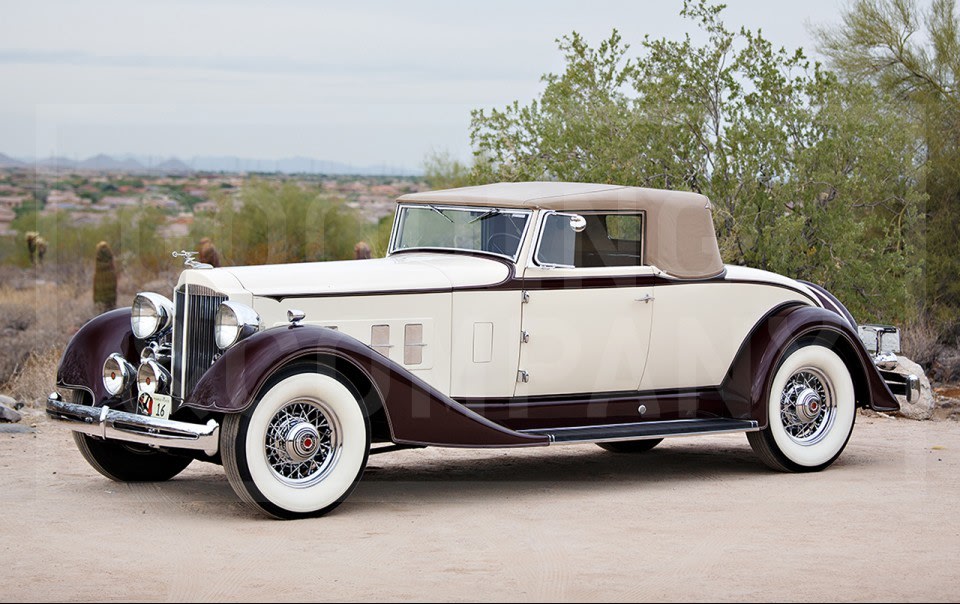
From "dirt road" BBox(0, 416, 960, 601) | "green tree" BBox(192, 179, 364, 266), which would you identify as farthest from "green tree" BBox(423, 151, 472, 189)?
"dirt road" BBox(0, 416, 960, 601)

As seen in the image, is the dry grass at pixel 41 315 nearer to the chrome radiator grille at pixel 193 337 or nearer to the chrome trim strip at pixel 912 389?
the chrome radiator grille at pixel 193 337

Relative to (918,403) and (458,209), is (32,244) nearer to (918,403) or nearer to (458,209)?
(918,403)

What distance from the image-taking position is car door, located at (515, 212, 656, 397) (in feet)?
25.5

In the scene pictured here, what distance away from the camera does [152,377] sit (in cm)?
734

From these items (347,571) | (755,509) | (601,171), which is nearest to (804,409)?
(755,509)

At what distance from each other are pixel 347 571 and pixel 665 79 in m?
9.93

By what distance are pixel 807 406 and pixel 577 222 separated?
210cm

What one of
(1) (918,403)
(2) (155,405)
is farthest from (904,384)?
(2) (155,405)

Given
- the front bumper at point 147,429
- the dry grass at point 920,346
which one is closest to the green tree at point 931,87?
the dry grass at point 920,346

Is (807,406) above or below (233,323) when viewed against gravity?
below

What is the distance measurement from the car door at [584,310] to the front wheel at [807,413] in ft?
3.31

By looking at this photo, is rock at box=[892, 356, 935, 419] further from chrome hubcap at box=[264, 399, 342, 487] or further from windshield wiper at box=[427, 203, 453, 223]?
chrome hubcap at box=[264, 399, 342, 487]

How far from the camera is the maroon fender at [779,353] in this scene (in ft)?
27.3

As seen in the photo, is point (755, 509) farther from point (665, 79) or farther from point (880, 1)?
point (880, 1)
